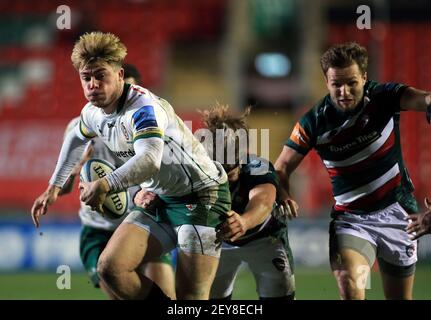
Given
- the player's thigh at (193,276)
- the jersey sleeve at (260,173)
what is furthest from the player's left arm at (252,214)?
the player's thigh at (193,276)

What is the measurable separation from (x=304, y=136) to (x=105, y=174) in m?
1.36

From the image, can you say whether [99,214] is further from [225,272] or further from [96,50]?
[96,50]

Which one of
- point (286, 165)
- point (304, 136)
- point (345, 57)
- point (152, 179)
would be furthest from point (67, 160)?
point (345, 57)

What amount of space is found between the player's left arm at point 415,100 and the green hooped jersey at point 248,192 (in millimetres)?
935

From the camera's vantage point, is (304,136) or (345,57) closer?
(345,57)

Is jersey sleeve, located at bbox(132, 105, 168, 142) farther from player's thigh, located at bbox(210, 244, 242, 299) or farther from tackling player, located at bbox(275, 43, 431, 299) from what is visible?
player's thigh, located at bbox(210, 244, 242, 299)

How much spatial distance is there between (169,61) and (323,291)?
319 inches

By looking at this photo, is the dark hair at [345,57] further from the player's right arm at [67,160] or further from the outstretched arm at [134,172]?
the player's right arm at [67,160]

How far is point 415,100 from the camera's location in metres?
4.77

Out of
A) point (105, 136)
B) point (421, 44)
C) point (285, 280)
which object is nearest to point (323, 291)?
point (285, 280)

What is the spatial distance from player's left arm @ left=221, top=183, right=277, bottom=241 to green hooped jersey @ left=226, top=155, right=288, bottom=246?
0.30ft

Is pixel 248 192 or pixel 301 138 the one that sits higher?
pixel 301 138

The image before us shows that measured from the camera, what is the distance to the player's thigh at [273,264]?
5250mm

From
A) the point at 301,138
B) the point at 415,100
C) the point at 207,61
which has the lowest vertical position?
the point at 301,138
